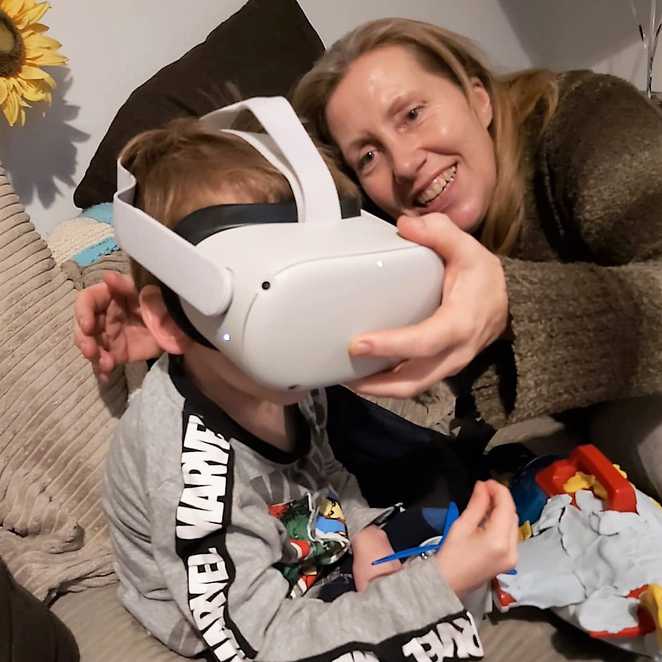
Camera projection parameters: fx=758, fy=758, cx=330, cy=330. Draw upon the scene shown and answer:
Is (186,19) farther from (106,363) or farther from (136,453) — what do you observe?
(136,453)

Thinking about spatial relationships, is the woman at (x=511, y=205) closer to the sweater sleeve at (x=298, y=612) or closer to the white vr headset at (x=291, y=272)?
the white vr headset at (x=291, y=272)

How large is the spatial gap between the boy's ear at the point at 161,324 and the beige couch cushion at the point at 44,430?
245mm

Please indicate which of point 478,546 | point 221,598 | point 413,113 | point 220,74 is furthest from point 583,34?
point 221,598

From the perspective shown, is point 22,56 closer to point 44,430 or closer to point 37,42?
point 37,42

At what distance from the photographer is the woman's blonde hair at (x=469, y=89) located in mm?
977

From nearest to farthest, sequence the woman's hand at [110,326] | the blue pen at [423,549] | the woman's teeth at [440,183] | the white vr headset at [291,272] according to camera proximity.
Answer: the white vr headset at [291,272], the blue pen at [423,549], the woman's hand at [110,326], the woman's teeth at [440,183]

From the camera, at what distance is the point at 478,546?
2.16 feet

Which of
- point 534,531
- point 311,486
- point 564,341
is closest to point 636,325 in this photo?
point 564,341

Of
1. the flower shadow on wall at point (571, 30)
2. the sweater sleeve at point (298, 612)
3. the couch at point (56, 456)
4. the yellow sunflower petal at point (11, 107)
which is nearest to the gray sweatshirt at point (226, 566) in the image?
the sweater sleeve at point (298, 612)

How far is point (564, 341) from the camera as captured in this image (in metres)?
0.72

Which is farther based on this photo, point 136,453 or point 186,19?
point 186,19

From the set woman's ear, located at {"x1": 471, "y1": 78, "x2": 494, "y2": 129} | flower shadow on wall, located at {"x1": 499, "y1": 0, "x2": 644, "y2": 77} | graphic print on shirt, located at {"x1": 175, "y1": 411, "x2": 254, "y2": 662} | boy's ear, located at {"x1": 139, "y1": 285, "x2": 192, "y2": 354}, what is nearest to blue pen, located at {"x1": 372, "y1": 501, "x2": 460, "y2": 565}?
graphic print on shirt, located at {"x1": 175, "y1": 411, "x2": 254, "y2": 662}

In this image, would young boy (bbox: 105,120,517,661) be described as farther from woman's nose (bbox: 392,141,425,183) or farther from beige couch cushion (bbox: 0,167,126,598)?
woman's nose (bbox: 392,141,425,183)

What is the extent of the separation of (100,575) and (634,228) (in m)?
0.72
